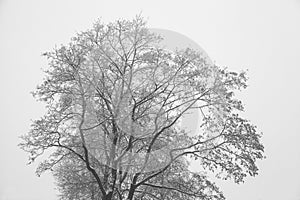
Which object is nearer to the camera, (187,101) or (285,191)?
(187,101)

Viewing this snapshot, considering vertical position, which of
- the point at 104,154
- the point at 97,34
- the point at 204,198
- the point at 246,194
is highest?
the point at 246,194

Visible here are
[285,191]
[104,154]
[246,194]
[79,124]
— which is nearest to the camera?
[79,124]

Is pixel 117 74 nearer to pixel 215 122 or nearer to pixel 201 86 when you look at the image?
pixel 201 86

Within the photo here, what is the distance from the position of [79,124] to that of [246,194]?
31.1 meters

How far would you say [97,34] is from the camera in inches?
456

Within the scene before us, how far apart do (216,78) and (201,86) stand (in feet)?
1.85

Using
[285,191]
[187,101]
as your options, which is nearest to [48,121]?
[187,101]

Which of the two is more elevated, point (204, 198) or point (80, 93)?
point (80, 93)

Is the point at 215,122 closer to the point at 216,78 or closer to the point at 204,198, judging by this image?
the point at 216,78

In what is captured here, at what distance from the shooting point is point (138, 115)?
11.4 metres

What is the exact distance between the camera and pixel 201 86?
36.1ft

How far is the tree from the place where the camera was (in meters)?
10.7

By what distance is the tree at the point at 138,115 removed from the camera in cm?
1073

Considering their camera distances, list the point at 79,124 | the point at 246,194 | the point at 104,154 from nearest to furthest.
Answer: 1. the point at 79,124
2. the point at 104,154
3. the point at 246,194
